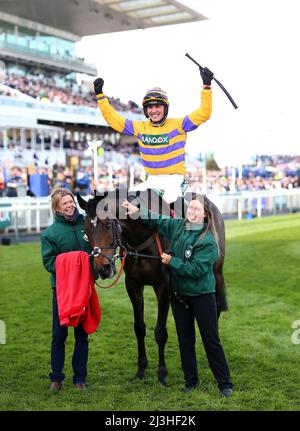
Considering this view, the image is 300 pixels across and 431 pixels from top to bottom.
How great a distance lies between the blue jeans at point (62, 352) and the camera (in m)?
4.88

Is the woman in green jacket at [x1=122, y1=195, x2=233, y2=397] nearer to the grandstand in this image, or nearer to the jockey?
the jockey

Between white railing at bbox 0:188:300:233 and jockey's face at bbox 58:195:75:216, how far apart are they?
20.3 feet

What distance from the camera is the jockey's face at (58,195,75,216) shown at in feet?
15.8

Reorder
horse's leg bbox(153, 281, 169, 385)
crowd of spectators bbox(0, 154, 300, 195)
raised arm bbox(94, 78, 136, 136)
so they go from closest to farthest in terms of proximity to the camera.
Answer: horse's leg bbox(153, 281, 169, 385) → raised arm bbox(94, 78, 136, 136) → crowd of spectators bbox(0, 154, 300, 195)

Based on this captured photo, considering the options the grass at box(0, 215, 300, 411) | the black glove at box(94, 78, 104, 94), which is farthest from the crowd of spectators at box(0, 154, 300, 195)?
the black glove at box(94, 78, 104, 94)

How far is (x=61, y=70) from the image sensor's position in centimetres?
4681

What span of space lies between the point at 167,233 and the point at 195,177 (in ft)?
63.9

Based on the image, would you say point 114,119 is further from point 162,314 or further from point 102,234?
point 162,314

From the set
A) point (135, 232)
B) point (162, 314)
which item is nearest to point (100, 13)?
point (135, 232)

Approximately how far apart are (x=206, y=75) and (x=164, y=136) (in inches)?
24.2

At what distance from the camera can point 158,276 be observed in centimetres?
502

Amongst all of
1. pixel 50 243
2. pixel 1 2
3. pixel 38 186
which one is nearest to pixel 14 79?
pixel 1 2

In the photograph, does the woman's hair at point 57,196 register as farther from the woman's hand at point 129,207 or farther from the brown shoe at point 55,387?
the brown shoe at point 55,387

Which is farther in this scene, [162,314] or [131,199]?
[162,314]
